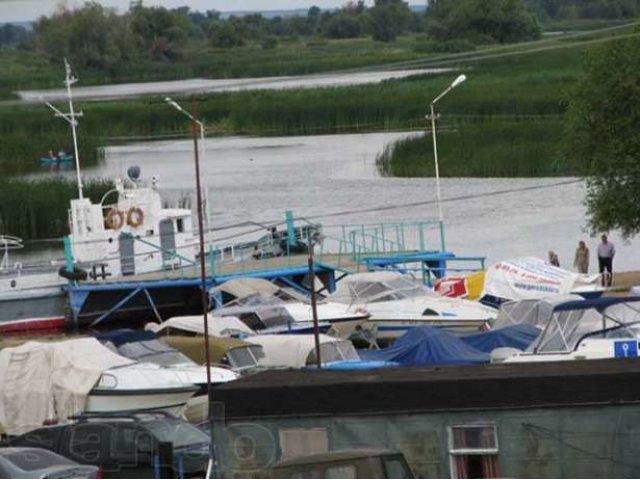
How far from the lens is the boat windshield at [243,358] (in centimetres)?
2281

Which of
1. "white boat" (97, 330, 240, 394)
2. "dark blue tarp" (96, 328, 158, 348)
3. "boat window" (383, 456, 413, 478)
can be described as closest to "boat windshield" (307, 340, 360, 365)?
"white boat" (97, 330, 240, 394)

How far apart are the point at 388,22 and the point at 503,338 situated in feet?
94.5

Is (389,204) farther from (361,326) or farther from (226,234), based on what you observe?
(361,326)

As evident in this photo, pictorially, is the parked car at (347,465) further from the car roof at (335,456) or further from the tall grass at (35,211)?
the tall grass at (35,211)

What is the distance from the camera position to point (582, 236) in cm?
4181

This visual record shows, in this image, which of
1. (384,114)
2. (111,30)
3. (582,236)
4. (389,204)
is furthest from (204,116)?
(111,30)

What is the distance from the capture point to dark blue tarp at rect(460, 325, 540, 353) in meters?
23.1

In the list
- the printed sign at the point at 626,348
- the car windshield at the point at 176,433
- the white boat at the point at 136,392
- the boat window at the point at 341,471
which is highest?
the boat window at the point at 341,471

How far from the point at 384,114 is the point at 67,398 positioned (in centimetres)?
4654

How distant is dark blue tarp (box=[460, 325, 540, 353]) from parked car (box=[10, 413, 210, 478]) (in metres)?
7.15

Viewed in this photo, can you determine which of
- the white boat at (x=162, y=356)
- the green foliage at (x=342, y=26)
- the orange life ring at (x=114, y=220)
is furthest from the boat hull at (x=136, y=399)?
the green foliage at (x=342, y=26)

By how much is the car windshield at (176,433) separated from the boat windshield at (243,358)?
5706 millimetres

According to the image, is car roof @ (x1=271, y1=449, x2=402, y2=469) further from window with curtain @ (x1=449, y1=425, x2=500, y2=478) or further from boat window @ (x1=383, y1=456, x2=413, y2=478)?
window with curtain @ (x1=449, y1=425, x2=500, y2=478)

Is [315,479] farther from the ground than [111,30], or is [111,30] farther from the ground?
[111,30]
